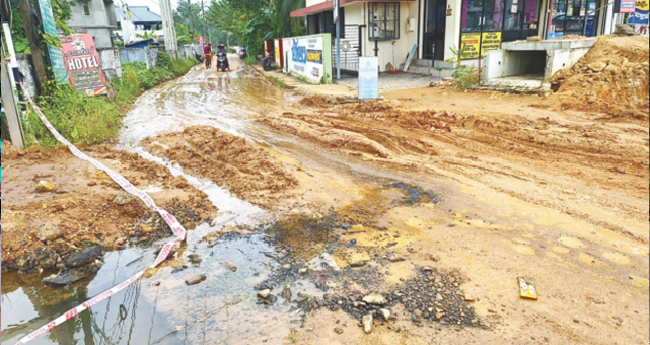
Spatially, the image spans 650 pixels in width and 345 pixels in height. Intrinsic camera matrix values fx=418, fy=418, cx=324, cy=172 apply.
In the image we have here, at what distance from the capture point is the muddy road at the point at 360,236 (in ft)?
10.8

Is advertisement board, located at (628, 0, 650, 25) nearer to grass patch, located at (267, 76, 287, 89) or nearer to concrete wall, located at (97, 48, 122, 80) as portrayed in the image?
grass patch, located at (267, 76, 287, 89)

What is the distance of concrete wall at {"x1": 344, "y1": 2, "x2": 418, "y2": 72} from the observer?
679 inches

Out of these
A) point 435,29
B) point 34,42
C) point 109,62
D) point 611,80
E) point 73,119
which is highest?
point 435,29

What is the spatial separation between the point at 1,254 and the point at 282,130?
5.95 metres

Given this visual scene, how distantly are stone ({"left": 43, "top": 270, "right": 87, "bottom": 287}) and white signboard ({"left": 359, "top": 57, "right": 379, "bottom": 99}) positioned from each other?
346 inches

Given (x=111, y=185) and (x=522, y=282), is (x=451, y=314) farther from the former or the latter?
(x=111, y=185)

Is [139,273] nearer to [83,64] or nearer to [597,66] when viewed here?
[83,64]

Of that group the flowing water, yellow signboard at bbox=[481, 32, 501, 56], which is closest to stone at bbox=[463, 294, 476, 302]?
the flowing water

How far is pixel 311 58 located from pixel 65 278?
1491cm

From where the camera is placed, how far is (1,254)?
4371 mm

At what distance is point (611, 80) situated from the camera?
925 centimetres

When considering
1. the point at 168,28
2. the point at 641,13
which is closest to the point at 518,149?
the point at 641,13

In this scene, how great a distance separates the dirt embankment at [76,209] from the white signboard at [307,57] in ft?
34.6

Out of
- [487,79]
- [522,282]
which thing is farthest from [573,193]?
[487,79]
